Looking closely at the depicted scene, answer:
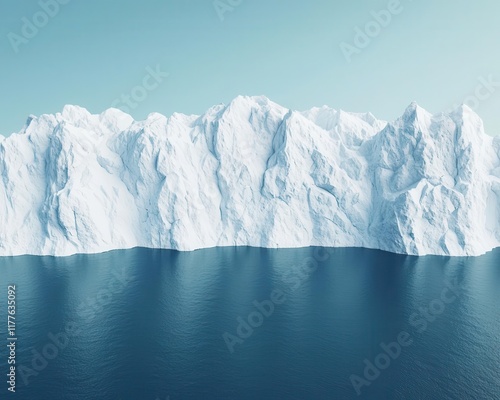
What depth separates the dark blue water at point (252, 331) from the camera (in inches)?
1795

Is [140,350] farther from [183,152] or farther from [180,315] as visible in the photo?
[183,152]

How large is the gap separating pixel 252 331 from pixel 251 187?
87.7 metres

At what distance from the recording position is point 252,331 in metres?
61.4

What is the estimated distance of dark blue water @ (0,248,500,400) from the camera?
45.6 meters

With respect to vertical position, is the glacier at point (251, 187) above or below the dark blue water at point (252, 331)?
above

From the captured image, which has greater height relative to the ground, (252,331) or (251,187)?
(251,187)

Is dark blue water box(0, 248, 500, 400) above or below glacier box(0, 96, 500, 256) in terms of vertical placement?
below

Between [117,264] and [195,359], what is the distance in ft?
201

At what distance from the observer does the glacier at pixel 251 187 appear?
119 meters

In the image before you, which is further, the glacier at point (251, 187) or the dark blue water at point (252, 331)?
the glacier at point (251, 187)

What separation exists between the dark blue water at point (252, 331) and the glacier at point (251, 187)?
22.1 meters

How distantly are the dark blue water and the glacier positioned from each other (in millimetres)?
22138

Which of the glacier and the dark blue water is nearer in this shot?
the dark blue water

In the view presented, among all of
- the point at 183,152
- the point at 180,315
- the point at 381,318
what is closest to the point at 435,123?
the point at 381,318
